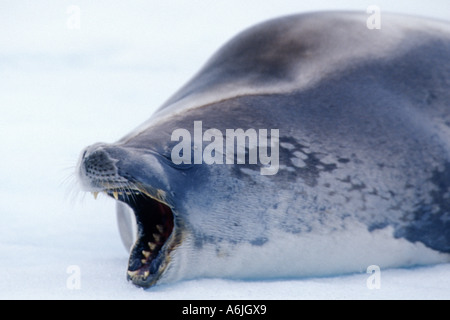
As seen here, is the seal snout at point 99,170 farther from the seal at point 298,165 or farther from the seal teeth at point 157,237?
the seal teeth at point 157,237

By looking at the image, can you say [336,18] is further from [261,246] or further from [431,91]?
[261,246]

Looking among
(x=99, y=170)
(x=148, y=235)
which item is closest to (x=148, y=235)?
(x=148, y=235)

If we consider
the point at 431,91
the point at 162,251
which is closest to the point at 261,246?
the point at 162,251

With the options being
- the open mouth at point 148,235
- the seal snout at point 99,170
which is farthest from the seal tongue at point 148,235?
the seal snout at point 99,170

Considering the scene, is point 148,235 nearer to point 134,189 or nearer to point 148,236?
point 148,236

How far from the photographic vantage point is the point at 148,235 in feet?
6.08

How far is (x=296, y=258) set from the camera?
1858 mm

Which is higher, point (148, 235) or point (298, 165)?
point (298, 165)

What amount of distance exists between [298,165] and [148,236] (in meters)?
0.46

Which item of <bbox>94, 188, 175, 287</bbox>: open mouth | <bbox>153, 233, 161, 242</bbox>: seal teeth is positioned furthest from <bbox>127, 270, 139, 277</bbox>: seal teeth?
<bbox>153, 233, 161, 242</bbox>: seal teeth

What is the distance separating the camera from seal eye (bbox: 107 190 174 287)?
5.78ft

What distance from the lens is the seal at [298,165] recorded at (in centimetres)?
178

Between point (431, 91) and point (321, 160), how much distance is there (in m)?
0.56
